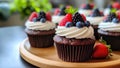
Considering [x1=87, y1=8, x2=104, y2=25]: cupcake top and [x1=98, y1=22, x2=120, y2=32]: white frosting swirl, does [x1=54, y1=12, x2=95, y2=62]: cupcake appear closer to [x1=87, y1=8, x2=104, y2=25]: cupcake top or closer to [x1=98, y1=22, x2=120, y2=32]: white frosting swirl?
[x1=98, y1=22, x2=120, y2=32]: white frosting swirl

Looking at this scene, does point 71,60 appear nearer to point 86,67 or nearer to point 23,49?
point 86,67

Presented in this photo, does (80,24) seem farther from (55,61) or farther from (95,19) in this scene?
(95,19)

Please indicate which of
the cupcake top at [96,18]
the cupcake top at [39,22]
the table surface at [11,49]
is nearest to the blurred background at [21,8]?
the cupcake top at [39,22]

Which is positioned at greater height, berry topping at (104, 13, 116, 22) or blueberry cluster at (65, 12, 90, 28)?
blueberry cluster at (65, 12, 90, 28)

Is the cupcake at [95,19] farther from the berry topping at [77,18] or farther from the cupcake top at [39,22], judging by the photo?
the berry topping at [77,18]

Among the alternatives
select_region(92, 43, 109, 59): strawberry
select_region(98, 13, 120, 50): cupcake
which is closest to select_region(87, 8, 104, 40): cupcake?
select_region(98, 13, 120, 50): cupcake

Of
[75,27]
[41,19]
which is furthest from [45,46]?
[75,27]

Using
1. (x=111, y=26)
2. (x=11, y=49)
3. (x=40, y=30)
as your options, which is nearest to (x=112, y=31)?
(x=111, y=26)
